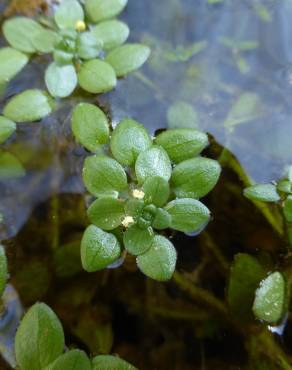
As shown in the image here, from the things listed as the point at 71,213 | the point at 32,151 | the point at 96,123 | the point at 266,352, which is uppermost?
the point at 96,123

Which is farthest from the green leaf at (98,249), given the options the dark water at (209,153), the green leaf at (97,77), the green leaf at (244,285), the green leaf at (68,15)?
the green leaf at (68,15)

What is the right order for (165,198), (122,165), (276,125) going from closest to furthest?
(165,198), (122,165), (276,125)

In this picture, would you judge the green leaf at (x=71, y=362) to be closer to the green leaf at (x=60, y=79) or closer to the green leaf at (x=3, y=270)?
the green leaf at (x=3, y=270)

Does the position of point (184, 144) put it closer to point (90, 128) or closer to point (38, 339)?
point (90, 128)

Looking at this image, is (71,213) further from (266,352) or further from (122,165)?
(266,352)

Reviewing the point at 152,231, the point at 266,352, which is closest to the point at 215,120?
the point at 152,231

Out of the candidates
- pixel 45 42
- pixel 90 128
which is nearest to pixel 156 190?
pixel 90 128
